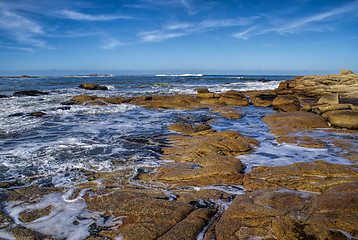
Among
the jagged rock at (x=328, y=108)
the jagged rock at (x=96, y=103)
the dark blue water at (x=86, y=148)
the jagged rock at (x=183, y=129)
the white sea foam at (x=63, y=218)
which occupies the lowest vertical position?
the dark blue water at (x=86, y=148)

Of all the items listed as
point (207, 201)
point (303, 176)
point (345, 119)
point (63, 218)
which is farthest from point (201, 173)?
point (345, 119)

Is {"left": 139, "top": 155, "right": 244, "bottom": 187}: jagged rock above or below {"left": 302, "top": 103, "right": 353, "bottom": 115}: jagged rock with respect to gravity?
below

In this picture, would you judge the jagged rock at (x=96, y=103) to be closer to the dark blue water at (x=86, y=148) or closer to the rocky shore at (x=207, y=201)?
the dark blue water at (x=86, y=148)

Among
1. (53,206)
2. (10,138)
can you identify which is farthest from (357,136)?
(10,138)

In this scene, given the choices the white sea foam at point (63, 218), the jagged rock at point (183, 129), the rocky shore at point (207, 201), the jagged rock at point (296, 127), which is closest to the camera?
the rocky shore at point (207, 201)

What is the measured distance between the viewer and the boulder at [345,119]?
8.31 m

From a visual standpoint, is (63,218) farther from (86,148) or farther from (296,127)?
(296,127)

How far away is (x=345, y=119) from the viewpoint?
8.44 meters

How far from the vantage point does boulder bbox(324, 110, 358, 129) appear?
8312mm

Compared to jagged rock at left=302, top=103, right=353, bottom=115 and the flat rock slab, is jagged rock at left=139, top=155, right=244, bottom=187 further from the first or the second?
jagged rock at left=302, top=103, right=353, bottom=115

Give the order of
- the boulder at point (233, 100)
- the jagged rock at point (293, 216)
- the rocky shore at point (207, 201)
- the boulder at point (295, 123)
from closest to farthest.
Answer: the jagged rock at point (293, 216), the rocky shore at point (207, 201), the boulder at point (295, 123), the boulder at point (233, 100)

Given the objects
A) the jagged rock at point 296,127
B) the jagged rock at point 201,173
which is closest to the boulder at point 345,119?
the jagged rock at point 296,127

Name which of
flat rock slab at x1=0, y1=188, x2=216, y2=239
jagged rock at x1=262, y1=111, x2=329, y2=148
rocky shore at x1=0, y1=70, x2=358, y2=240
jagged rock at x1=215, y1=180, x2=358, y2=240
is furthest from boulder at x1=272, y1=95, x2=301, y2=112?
flat rock slab at x1=0, y1=188, x2=216, y2=239

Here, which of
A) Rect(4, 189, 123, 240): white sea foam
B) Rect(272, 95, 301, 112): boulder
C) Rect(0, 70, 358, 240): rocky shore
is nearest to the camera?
Rect(0, 70, 358, 240): rocky shore
